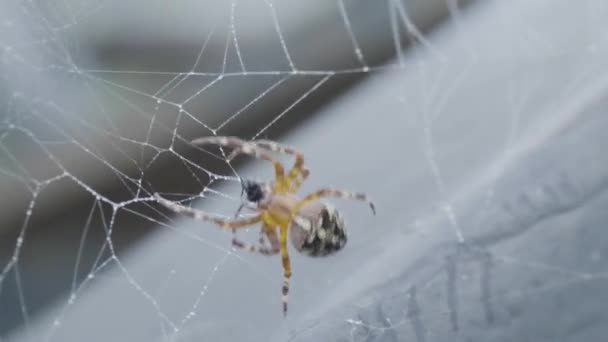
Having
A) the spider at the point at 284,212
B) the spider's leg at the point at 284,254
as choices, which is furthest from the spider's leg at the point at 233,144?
the spider's leg at the point at 284,254

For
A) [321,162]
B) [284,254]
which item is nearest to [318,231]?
[284,254]

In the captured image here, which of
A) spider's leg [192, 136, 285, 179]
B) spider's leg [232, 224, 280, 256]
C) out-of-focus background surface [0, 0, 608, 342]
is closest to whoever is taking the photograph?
out-of-focus background surface [0, 0, 608, 342]

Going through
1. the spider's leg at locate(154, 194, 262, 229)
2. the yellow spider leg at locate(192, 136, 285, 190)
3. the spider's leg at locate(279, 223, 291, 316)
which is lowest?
the spider's leg at locate(279, 223, 291, 316)

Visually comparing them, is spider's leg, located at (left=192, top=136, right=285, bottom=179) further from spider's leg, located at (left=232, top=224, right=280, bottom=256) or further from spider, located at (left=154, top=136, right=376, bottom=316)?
spider's leg, located at (left=232, top=224, right=280, bottom=256)

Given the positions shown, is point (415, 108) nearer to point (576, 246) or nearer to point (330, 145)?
point (330, 145)

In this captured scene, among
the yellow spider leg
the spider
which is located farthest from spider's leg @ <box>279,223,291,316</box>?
the yellow spider leg

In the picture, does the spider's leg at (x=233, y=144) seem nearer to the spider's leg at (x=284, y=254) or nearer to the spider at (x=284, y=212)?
the spider at (x=284, y=212)
